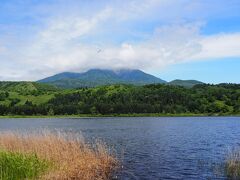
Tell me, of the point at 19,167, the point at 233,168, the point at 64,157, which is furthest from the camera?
the point at 64,157

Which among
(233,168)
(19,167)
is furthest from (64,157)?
(233,168)

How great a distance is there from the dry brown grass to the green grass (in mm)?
741

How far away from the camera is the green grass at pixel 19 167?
2327 centimetres

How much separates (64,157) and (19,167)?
5.74 m

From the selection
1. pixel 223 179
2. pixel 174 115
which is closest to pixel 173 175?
pixel 223 179

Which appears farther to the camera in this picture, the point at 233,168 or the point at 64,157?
the point at 64,157

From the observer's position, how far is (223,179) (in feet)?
91.7

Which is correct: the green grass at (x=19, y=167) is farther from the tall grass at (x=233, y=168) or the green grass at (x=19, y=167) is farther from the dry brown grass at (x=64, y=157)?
the tall grass at (x=233, y=168)

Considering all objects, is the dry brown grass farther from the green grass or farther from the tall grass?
the tall grass

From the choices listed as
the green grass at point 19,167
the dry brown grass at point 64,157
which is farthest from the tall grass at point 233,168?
the green grass at point 19,167

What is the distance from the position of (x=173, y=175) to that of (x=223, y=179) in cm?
437

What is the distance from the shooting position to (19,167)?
23656 millimetres

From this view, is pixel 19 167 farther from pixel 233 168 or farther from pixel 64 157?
pixel 233 168

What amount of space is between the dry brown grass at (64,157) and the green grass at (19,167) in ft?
2.43
